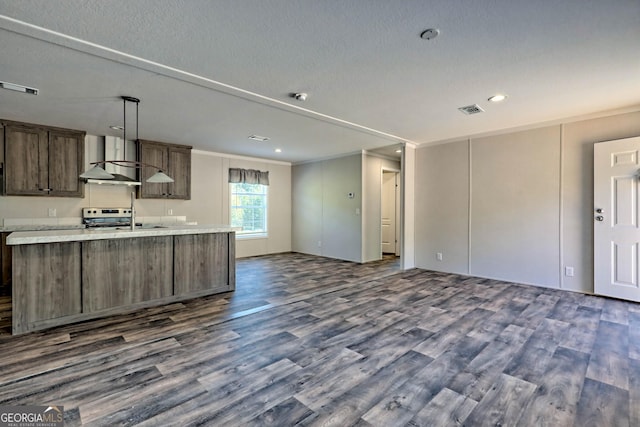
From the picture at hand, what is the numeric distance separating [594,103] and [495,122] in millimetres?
1093

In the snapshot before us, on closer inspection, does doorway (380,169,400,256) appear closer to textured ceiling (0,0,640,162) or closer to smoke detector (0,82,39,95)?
textured ceiling (0,0,640,162)

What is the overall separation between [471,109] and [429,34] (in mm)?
2030

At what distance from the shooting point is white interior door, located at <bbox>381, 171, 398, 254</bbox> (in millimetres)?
8156

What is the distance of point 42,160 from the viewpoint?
4.67 meters

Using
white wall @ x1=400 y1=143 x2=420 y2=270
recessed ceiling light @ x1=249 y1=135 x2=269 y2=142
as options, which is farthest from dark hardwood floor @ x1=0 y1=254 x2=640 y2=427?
recessed ceiling light @ x1=249 y1=135 x2=269 y2=142

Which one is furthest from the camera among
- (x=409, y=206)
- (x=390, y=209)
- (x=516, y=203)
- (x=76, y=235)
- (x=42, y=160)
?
(x=390, y=209)

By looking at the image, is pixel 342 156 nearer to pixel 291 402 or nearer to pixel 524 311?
pixel 524 311

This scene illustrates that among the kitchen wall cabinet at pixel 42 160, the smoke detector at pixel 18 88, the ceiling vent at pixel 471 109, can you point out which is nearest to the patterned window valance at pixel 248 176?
the kitchen wall cabinet at pixel 42 160

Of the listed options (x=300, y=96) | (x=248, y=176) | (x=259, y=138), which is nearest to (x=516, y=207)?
(x=300, y=96)

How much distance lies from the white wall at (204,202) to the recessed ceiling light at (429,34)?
553cm

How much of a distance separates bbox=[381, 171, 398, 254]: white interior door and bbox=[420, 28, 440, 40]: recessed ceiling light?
5.98 meters

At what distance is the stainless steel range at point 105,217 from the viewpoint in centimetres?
524

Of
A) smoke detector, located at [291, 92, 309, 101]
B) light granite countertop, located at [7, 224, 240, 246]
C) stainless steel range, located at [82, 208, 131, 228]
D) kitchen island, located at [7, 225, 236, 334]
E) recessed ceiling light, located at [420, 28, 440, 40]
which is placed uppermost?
smoke detector, located at [291, 92, 309, 101]

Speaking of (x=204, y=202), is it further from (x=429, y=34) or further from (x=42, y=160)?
(x=429, y=34)
